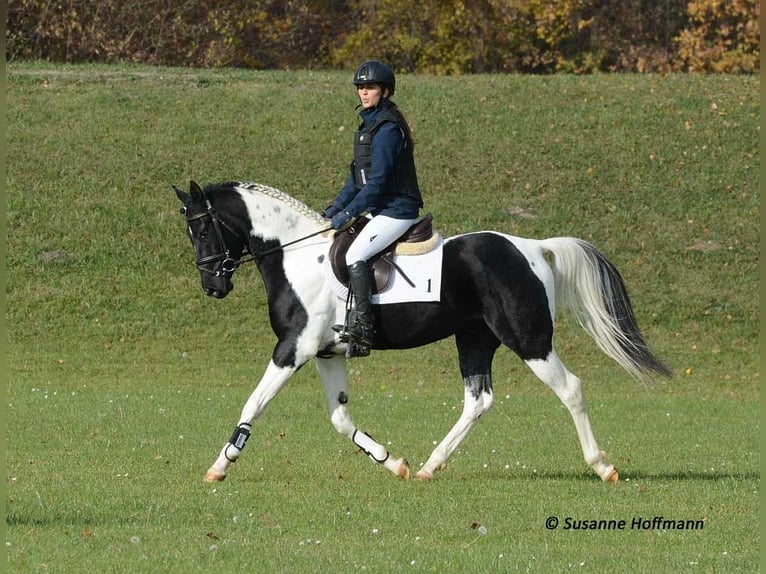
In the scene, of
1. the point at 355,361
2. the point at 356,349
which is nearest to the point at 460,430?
the point at 356,349

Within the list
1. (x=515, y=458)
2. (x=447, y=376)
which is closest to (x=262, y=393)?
(x=515, y=458)

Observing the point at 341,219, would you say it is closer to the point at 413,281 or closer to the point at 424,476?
the point at 413,281

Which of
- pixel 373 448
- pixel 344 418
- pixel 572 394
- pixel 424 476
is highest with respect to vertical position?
pixel 572 394

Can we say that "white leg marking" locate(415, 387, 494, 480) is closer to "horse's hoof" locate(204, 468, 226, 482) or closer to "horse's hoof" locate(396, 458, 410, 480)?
"horse's hoof" locate(396, 458, 410, 480)

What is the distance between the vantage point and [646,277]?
78.9 ft

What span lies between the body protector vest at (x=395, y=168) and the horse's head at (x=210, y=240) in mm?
1202

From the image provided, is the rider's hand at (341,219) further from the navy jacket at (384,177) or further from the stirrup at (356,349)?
the stirrup at (356,349)

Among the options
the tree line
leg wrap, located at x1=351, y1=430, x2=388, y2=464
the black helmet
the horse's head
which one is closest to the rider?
the black helmet

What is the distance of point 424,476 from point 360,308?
58.4 inches

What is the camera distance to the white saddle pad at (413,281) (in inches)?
436

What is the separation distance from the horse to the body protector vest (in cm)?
52

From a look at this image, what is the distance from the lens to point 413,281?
11.1 m

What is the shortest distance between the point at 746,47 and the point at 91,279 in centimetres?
2330

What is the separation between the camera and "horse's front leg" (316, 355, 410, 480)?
11.1 metres
